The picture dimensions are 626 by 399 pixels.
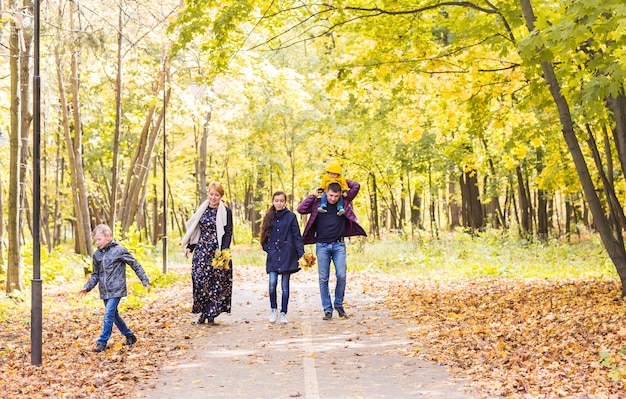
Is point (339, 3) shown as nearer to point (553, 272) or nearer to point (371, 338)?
point (371, 338)

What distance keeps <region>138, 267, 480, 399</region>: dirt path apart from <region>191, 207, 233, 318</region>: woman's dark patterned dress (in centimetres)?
30

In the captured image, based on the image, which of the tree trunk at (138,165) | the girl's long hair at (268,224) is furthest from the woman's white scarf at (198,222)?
the tree trunk at (138,165)

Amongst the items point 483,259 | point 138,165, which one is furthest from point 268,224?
point 138,165

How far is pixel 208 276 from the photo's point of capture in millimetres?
10102

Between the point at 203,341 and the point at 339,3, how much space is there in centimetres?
543

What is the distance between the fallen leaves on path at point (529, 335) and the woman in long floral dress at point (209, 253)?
2663mm

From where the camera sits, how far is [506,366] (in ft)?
22.4

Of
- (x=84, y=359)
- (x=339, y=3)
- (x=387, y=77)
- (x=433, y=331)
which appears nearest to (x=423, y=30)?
(x=387, y=77)

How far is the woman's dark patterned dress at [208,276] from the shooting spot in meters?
10.1

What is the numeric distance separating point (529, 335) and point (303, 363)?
2596 mm

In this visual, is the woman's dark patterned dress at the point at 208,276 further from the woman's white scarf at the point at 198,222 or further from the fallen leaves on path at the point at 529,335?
the fallen leaves on path at the point at 529,335

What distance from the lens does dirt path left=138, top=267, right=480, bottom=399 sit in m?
6.32

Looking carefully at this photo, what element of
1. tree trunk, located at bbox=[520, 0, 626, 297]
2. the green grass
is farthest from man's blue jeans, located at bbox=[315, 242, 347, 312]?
the green grass

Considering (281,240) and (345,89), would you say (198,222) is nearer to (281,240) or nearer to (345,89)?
(281,240)
